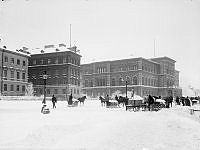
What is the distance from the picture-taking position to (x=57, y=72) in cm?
7188

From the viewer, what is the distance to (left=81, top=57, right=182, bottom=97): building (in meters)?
80.2

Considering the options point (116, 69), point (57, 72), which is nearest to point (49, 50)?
point (57, 72)

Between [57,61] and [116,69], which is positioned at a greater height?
[57,61]

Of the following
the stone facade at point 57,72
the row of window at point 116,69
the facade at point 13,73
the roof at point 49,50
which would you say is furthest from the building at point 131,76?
the facade at point 13,73

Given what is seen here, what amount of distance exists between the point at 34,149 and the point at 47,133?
2.38 metres

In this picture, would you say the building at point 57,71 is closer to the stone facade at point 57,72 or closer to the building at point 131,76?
the stone facade at point 57,72

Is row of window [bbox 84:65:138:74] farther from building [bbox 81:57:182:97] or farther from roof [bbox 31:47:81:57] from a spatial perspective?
roof [bbox 31:47:81:57]

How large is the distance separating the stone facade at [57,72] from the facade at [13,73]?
864 cm

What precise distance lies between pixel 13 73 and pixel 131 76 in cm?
3423

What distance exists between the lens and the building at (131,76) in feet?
263

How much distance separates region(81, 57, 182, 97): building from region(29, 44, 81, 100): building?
13004 mm

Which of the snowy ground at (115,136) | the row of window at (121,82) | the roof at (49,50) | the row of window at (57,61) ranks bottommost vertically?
the snowy ground at (115,136)

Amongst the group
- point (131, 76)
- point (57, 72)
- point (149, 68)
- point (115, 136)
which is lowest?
point (115, 136)

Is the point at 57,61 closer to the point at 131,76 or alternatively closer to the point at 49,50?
the point at 49,50
